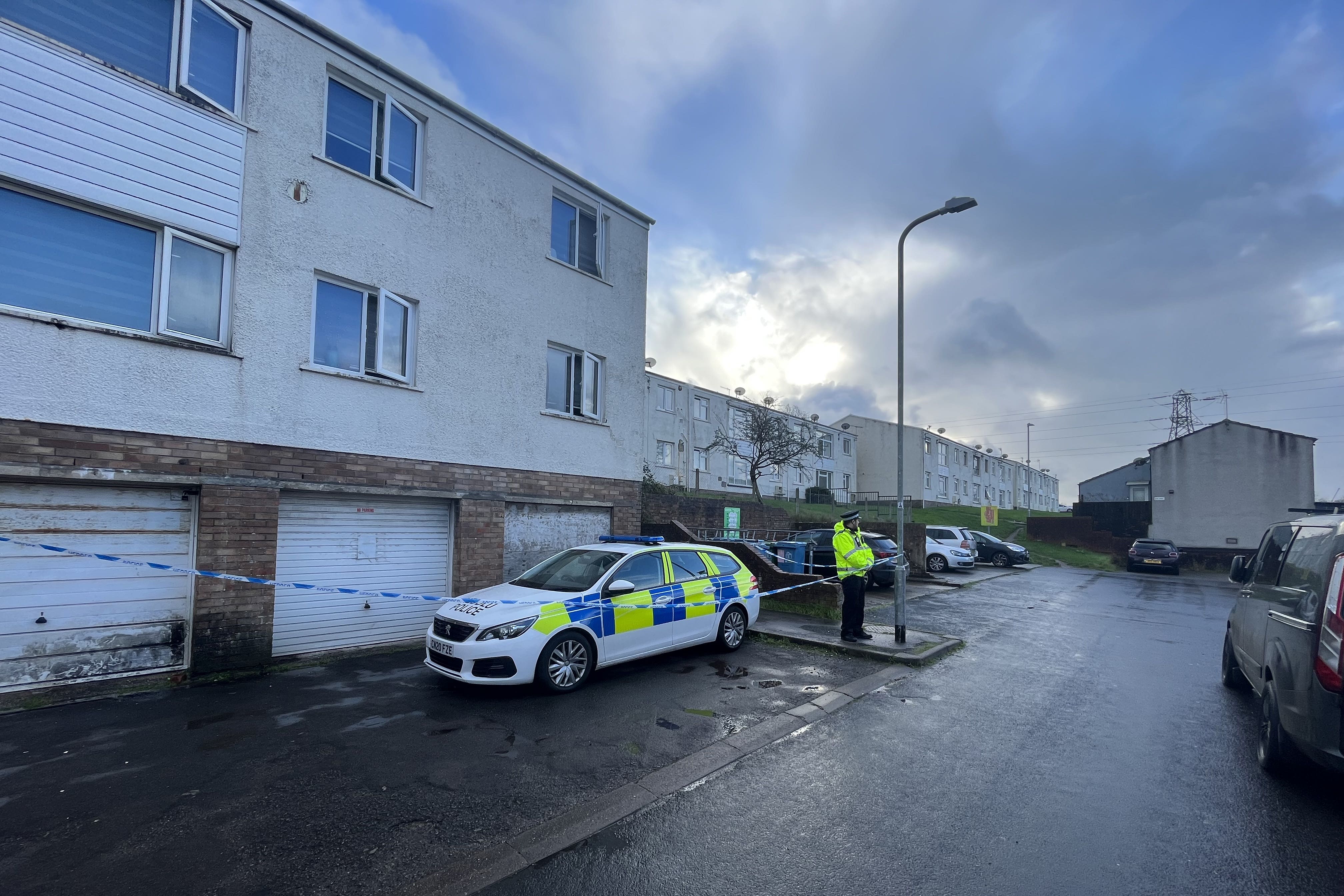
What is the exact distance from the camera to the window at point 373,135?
8867 millimetres

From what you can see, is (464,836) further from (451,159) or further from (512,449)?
(451,159)

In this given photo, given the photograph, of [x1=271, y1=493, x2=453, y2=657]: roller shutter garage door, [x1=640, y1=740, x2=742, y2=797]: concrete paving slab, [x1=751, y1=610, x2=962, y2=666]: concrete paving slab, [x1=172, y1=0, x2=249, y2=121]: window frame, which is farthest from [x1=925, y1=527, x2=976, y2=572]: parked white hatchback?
[x1=172, y1=0, x2=249, y2=121]: window frame

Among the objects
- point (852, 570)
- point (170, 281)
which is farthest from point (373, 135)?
point (852, 570)

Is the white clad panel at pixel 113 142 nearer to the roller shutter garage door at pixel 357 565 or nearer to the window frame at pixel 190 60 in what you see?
the window frame at pixel 190 60

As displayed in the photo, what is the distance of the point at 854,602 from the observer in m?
9.54

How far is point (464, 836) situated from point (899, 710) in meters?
4.45

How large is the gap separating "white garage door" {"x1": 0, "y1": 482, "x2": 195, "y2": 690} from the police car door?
14.8ft

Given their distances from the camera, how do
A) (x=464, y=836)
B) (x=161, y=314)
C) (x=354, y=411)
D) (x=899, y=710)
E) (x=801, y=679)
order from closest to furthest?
(x=464, y=836), (x=899, y=710), (x=161, y=314), (x=801, y=679), (x=354, y=411)

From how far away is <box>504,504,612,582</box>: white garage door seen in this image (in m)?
10.6

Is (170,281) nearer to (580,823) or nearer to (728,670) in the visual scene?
(580,823)

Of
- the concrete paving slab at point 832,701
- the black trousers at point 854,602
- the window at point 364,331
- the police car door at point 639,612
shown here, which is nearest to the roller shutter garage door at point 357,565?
the window at point 364,331

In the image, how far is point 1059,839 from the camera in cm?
404

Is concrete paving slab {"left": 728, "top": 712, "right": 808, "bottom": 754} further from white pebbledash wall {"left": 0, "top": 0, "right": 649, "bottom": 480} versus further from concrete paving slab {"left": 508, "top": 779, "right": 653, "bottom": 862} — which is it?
white pebbledash wall {"left": 0, "top": 0, "right": 649, "bottom": 480}

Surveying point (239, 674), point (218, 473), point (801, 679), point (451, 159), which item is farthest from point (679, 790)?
point (451, 159)
